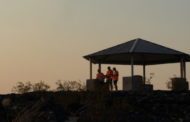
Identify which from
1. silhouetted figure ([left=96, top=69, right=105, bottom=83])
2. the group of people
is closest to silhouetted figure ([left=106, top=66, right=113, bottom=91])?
the group of people

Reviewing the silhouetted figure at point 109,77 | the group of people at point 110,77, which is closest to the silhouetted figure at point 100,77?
the group of people at point 110,77

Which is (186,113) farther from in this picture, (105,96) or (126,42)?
(126,42)

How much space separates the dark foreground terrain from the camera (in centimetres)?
2525

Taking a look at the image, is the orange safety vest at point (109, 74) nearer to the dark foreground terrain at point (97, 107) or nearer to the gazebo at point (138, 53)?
the gazebo at point (138, 53)

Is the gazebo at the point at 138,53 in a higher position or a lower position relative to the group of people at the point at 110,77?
higher

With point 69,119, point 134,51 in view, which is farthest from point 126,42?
point 69,119

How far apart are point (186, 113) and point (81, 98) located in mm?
4814

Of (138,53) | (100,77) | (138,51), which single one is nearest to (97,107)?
(100,77)

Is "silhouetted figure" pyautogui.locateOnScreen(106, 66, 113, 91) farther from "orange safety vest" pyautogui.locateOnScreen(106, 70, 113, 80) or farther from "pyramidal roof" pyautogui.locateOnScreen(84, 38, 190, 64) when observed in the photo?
"pyramidal roof" pyautogui.locateOnScreen(84, 38, 190, 64)

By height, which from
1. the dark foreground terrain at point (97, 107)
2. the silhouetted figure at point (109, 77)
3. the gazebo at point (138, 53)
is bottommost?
the dark foreground terrain at point (97, 107)

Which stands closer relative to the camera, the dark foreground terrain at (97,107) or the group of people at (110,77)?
the dark foreground terrain at (97,107)

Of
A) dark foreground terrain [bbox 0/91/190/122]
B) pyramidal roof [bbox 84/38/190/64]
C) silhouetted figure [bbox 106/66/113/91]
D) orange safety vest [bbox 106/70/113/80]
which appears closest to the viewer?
dark foreground terrain [bbox 0/91/190/122]

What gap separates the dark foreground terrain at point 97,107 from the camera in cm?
2525

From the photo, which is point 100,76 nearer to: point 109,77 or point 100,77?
point 100,77
